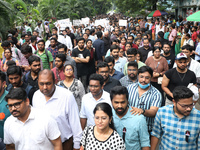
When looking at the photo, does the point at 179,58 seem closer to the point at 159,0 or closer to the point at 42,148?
the point at 42,148

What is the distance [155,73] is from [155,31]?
1027 cm

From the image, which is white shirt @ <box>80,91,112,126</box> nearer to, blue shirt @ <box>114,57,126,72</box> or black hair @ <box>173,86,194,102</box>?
black hair @ <box>173,86,194,102</box>

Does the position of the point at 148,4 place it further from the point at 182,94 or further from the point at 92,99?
the point at 182,94

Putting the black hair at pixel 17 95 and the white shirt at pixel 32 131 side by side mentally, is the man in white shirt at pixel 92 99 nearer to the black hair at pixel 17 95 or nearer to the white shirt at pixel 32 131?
the white shirt at pixel 32 131

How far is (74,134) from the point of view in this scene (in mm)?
3418

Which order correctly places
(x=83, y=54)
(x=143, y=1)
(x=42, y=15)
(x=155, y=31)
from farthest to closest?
1. (x=143, y=1)
2. (x=42, y=15)
3. (x=155, y=31)
4. (x=83, y=54)

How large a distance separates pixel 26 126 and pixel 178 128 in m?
1.92

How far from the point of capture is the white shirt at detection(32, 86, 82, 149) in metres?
3.32

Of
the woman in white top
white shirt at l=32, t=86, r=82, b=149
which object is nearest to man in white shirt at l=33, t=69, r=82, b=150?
white shirt at l=32, t=86, r=82, b=149

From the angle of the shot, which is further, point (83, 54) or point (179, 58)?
point (83, 54)

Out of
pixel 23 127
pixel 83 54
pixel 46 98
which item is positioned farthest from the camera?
pixel 83 54

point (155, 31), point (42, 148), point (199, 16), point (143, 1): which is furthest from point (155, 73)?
point (143, 1)

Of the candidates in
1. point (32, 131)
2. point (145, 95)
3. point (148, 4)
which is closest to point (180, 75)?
point (145, 95)

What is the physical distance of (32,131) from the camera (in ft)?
8.96
